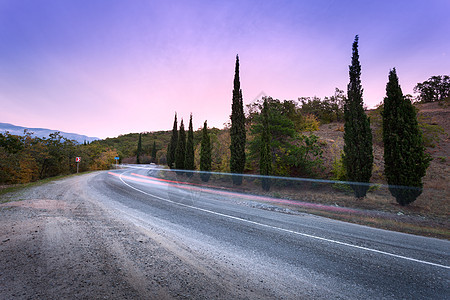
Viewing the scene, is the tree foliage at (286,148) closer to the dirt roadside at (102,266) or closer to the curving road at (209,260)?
the curving road at (209,260)

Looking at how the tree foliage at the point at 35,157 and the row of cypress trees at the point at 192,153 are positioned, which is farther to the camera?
the tree foliage at the point at 35,157

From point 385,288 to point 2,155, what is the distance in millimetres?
30933

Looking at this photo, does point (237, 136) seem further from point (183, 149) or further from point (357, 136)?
point (183, 149)

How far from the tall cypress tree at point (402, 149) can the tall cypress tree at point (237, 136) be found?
33.5 feet

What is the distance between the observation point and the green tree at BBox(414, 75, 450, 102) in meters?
43.6

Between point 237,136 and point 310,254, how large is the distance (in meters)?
13.8

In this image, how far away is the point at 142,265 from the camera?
3117 mm

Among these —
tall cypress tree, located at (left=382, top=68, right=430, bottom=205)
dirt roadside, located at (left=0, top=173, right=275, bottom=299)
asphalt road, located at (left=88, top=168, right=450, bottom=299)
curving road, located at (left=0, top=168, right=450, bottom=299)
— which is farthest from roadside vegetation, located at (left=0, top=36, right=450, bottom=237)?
dirt roadside, located at (left=0, top=173, right=275, bottom=299)

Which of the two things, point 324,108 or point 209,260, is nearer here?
point 209,260

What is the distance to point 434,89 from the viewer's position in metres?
45.2

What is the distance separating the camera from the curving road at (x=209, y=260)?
2551 millimetres

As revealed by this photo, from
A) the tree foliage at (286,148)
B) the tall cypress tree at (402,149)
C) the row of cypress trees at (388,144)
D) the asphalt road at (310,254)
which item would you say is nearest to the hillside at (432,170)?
the tall cypress tree at (402,149)

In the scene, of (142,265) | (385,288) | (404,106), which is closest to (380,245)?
(385,288)

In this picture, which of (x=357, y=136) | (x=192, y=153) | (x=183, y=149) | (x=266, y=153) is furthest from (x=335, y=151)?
(x=183, y=149)
